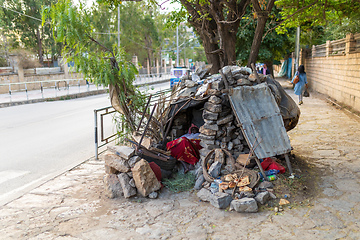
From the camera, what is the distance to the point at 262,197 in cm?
491

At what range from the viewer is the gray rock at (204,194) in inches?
203

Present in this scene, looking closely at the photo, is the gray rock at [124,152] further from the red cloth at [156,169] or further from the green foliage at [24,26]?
the green foliage at [24,26]

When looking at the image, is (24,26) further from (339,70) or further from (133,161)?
(133,161)

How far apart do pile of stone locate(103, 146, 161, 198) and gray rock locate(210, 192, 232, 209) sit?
1.03m

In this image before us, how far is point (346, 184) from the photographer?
572 cm

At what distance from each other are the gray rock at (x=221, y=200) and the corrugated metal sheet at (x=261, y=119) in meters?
1.10

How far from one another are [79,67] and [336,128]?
7979mm

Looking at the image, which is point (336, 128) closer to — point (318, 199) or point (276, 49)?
point (318, 199)

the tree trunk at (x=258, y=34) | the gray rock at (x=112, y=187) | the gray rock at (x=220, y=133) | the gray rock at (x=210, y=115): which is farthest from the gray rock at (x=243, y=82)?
the gray rock at (x=112, y=187)

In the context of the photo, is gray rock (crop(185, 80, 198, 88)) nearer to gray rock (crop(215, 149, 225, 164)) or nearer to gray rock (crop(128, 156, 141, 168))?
gray rock (crop(215, 149, 225, 164))

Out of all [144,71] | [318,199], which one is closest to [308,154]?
[318,199]

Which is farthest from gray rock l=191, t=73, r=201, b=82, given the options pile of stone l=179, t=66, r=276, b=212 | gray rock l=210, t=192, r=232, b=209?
gray rock l=210, t=192, r=232, b=209

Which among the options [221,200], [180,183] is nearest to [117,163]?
[180,183]

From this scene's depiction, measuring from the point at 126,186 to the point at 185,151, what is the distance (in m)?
1.45
